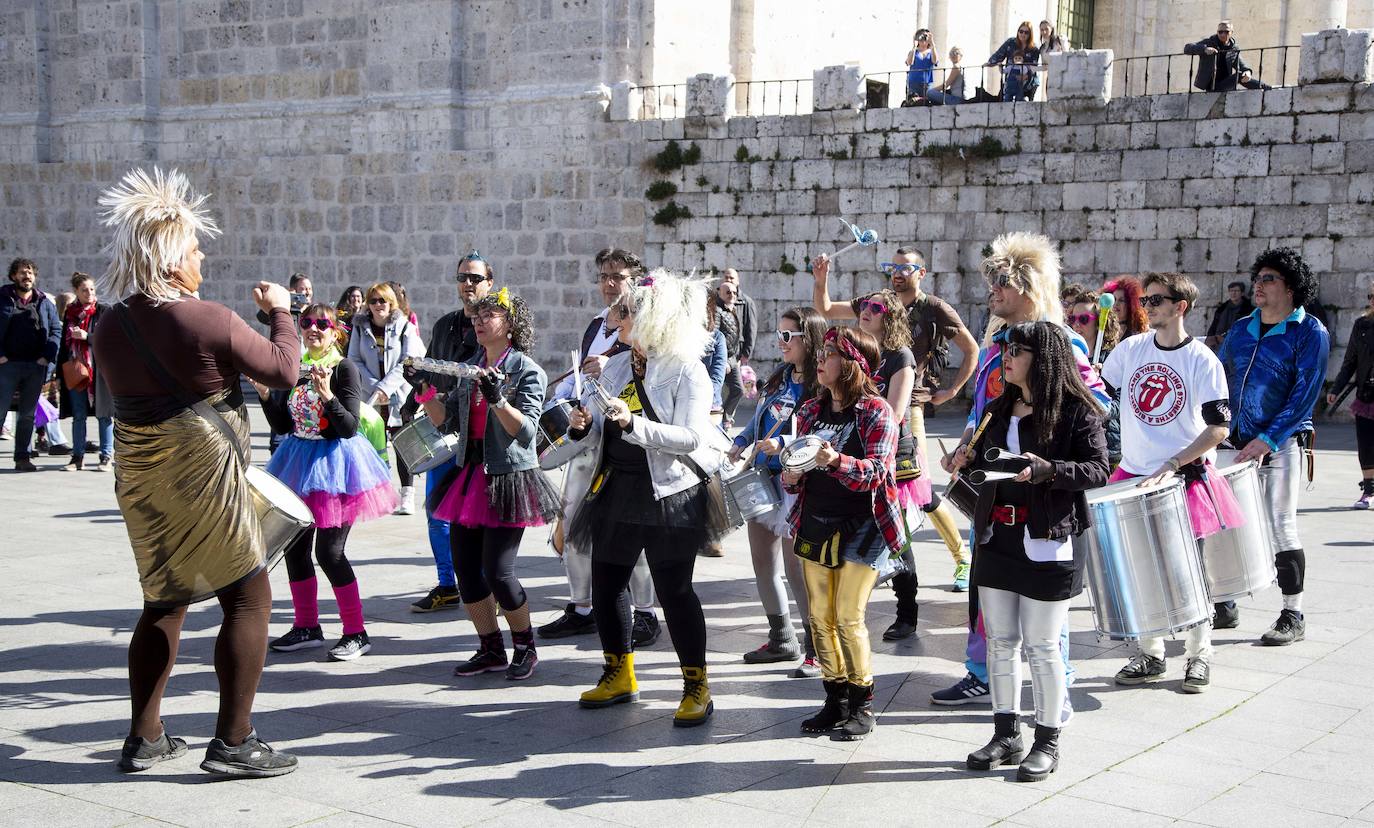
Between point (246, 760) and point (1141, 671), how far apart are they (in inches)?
142

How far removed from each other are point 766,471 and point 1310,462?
3.13m

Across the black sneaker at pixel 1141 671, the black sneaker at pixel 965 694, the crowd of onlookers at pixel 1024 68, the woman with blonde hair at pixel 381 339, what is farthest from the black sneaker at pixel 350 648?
the crowd of onlookers at pixel 1024 68

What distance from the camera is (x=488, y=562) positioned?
583 cm

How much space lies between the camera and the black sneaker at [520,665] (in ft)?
19.4

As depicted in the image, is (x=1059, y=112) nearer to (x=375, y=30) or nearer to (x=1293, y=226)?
(x=1293, y=226)

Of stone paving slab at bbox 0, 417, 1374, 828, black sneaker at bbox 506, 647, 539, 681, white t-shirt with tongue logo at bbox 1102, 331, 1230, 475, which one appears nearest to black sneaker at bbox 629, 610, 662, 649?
stone paving slab at bbox 0, 417, 1374, 828

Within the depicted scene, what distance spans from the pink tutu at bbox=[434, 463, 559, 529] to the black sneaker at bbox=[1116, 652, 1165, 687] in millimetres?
2518

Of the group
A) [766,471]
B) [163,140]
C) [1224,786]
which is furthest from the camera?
[163,140]

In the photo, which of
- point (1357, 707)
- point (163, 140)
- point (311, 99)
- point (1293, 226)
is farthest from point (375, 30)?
point (1357, 707)

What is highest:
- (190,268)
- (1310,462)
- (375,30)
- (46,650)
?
(375,30)

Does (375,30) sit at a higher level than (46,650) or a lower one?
higher

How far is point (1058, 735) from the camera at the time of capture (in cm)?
474

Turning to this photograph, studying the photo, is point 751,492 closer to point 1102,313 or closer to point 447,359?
point 447,359

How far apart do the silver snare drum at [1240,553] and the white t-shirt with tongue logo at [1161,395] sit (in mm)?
178
